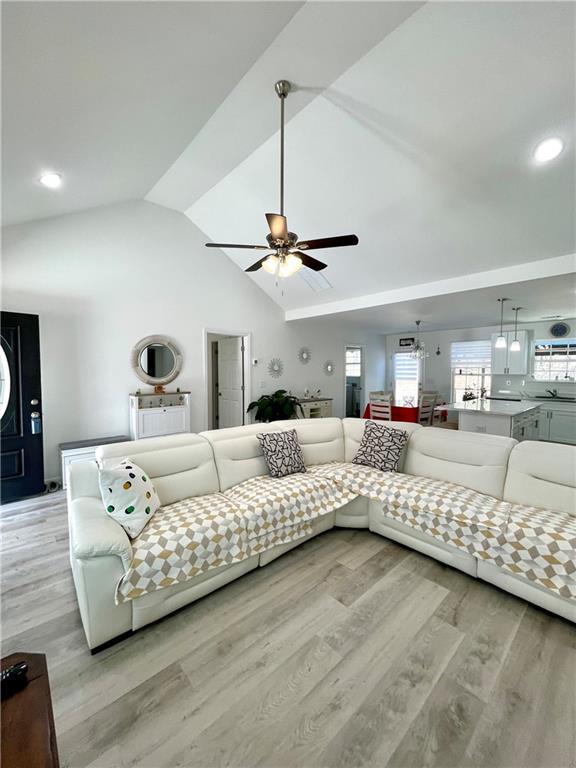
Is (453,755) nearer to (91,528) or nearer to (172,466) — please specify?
(91,528)

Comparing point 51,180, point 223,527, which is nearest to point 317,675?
point 223,527

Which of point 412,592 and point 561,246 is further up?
point 561,246

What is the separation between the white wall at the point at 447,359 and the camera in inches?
251

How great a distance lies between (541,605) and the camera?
190cm

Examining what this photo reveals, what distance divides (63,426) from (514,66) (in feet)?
17.0

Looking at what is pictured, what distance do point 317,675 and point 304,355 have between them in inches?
216

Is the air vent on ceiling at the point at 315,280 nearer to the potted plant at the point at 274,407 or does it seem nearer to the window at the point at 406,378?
the potted plant at the point at 274,407

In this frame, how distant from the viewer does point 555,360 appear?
6.24 meters

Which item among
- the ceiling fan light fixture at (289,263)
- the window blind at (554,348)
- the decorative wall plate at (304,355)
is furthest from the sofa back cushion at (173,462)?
the window blind at (554,348)

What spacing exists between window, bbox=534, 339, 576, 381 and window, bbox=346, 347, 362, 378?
3.57 metres

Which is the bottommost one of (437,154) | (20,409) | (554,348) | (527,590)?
(527,590)

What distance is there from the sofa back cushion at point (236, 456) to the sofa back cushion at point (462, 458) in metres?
1.40

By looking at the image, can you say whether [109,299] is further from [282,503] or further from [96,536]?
[282,503]

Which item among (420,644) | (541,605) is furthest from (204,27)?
(541,605)
